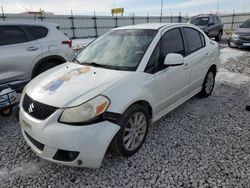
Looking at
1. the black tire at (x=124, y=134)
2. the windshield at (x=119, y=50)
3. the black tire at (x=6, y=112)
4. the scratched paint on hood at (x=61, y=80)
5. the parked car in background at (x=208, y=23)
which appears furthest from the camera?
the parked car in background at (x=208, y=23)

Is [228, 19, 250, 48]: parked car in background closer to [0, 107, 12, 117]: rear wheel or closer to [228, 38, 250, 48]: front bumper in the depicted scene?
[228, 38, 250, 48]: front bumper

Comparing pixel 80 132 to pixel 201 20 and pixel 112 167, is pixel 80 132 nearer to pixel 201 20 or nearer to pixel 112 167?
pixel 112 167

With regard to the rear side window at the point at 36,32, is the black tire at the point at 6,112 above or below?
below

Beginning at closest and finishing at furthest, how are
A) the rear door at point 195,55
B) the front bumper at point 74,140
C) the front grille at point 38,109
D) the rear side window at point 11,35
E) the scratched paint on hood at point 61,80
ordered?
the front bumper at point 74,140, the front grille at point 38,109, the scratched paint on hood at point 61,80, the rear door at point 195,55, the rear side window at point 11,35

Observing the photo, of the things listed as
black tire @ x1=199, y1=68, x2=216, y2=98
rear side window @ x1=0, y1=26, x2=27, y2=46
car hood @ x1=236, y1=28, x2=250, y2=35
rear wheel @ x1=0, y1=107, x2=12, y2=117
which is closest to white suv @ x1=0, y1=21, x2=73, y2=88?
rear side window @ x1=0, y1=26, x2=27, y2=46

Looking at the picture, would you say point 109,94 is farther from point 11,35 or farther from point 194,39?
point 11,35

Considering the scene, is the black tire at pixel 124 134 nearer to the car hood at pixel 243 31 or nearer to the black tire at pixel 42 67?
the black tire at pixel 42 67

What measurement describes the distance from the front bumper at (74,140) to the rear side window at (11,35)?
2.96 m

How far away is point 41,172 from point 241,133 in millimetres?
2969

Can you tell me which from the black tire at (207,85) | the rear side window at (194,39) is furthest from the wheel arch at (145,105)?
the black tire at (207,85)

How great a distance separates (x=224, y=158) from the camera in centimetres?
280

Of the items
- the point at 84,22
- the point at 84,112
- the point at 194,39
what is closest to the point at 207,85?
the point at 194,39

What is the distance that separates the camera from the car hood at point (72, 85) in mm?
2422

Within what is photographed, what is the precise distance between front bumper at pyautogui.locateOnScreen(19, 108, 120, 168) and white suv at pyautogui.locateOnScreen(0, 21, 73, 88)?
7.40 ft
